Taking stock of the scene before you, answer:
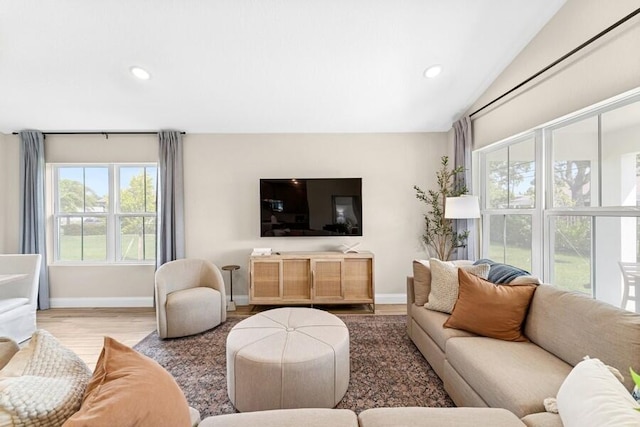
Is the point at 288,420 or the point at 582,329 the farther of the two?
the point at 582,329

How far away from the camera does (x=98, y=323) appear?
3.30 metres

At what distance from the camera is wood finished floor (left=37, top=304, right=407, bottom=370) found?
281cm

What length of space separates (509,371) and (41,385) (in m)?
1.93

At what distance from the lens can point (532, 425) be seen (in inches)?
44.6

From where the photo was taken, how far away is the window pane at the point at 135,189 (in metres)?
3.97

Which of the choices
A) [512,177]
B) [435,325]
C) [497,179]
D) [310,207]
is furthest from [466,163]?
[435,325]

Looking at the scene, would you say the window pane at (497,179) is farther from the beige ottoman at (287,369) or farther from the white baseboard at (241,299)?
the white baseboard at (241,299)

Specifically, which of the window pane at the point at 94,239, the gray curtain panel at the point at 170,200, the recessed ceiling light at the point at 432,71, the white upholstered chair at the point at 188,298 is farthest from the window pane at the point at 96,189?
the recessed ceiling light at the point at 432,71

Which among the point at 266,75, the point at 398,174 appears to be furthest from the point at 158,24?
the point at 398,174

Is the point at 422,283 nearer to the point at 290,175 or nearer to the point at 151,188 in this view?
the point at 290,175

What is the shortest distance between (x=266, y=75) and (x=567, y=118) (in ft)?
8.82

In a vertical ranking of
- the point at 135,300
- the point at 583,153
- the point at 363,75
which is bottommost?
the point at 135,300

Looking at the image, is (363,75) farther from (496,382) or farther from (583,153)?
(496,382)

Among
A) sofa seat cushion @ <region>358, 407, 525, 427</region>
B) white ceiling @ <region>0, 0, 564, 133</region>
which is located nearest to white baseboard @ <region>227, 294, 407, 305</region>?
white ceiling @ <region>0, 0, 564, 133</region>
